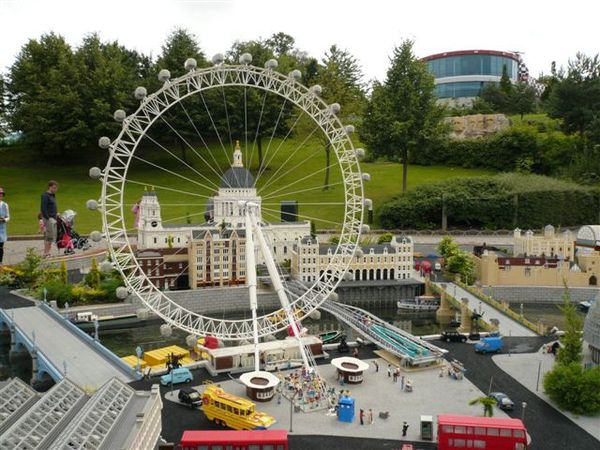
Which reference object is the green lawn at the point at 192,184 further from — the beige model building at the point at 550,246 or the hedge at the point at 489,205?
the beige model building at the point at 550,246

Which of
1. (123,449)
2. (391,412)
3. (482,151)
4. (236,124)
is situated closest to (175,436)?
(391,412)

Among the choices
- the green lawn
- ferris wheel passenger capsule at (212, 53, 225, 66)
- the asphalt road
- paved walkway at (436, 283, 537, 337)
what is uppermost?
ferris wheel passenger capsule at (212, 53, 225, 66)

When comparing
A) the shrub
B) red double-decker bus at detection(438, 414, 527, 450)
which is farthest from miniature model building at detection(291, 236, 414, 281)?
red double-decker bus at detection(438, 414, 527, 450)

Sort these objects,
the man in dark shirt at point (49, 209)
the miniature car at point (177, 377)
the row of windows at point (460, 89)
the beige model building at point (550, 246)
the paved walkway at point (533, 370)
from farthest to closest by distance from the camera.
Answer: the row of windows at point (460, 89) → the beige model building at point (550, 246) → the man in dark shirt at point (49, 209) → the miniature car at point (177, 377) → the paved walkway at point (533, 370)

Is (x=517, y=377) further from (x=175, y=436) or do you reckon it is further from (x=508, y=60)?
(x=508, y=60)

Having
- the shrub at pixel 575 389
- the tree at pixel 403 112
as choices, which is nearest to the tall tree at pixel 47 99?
the tree at pixel 403 112

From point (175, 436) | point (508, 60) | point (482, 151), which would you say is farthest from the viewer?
point (508, 60)

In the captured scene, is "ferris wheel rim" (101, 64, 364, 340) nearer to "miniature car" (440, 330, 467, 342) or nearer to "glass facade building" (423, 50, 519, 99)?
"miniature car" (440, 330, 467, 342)
